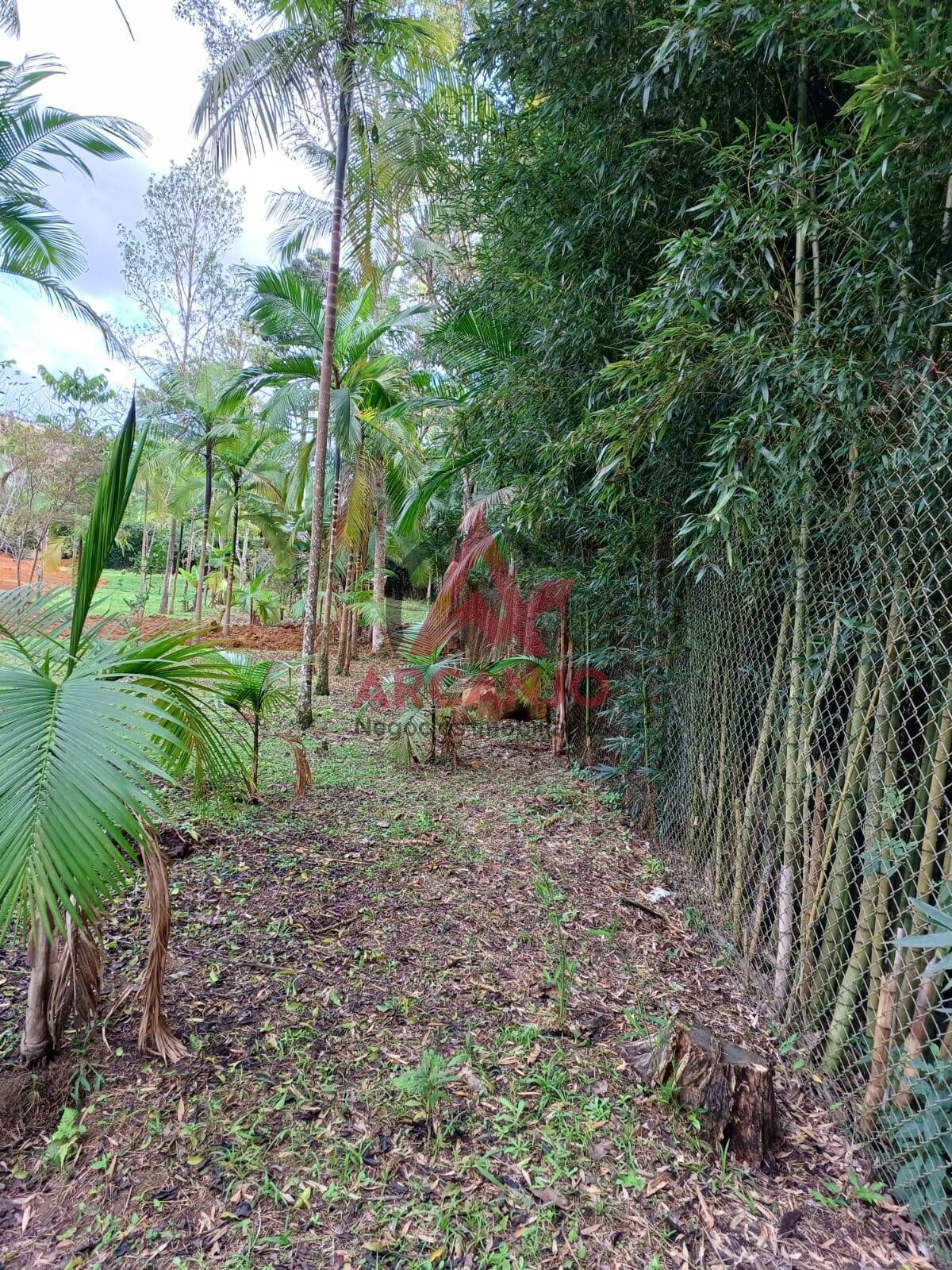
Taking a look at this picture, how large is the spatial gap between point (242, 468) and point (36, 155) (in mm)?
5218

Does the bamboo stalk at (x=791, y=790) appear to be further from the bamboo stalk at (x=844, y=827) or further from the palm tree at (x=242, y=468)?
the palm tree at (x=242, y=468)

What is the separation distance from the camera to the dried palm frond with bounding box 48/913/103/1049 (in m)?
1.58

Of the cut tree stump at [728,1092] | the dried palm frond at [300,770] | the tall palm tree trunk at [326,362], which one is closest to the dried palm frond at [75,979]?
the cut tree stump at [728,1092]

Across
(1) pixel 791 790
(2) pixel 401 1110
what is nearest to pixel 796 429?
(1) pixel 791 790

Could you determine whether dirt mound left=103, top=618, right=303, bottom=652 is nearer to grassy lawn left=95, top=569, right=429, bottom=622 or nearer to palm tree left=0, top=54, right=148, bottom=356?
grassy lawn left=95, top=569, right=429, bottom=622

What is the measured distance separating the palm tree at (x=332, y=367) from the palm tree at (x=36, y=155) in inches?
68.8

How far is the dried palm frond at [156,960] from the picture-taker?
1580 millimetres

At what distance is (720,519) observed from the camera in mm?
1622

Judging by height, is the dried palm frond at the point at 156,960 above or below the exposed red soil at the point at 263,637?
below

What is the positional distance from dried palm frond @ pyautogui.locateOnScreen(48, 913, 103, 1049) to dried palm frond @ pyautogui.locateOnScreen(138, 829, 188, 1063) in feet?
0.47

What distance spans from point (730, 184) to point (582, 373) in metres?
1.22

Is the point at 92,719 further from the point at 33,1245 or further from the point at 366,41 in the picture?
the point at 366,41

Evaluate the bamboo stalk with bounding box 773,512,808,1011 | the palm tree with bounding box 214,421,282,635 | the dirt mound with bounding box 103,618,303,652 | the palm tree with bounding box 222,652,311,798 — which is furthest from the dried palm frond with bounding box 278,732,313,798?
the palm tree with bounding box 214,421,282,635

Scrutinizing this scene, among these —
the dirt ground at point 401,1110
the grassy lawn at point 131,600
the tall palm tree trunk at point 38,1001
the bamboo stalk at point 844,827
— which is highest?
the grassy lawn at point 131,600
